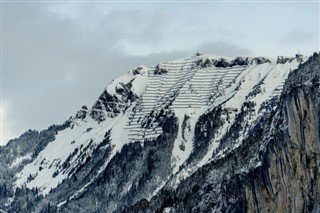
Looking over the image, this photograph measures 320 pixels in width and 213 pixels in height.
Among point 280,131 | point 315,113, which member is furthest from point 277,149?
point 315,113

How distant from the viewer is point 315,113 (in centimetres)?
17325

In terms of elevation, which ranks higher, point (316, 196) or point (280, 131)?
point (280, 131)

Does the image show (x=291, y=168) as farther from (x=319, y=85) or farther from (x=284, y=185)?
(x=319, y=85)

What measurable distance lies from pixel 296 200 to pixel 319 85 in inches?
896

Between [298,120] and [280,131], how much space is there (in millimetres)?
8316

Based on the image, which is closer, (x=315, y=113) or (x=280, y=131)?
(x=315, y=113)

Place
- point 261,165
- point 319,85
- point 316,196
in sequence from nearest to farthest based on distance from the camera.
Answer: point 316,196 < point 319,85 < point 261,165

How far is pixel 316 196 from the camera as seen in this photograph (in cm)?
16975

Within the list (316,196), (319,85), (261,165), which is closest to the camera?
(316,196)

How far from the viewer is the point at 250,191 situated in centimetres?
19625

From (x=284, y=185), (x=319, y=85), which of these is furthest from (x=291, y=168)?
(x=319, y=85)

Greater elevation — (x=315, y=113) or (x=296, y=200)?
(x=315, y=113)

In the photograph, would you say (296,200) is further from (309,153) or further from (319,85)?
(319,85)

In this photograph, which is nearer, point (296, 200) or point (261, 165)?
point (296, 200)
